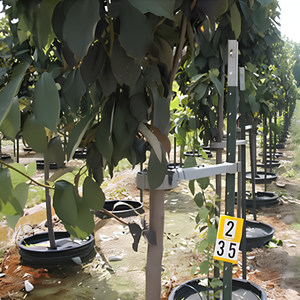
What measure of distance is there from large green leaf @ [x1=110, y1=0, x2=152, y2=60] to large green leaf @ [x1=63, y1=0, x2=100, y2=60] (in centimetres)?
4

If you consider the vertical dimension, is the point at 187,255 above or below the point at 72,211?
below

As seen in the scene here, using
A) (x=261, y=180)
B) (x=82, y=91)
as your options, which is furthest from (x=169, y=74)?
(x=261, y=180)

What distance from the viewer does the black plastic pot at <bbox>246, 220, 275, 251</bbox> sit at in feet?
7.52

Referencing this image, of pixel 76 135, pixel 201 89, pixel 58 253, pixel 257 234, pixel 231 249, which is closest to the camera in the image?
pixel 76 135

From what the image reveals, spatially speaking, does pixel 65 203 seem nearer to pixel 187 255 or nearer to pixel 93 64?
pixel 93 64

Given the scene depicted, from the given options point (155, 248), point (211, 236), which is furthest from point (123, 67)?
point (211, 236)

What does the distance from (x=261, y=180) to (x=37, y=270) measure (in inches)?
135

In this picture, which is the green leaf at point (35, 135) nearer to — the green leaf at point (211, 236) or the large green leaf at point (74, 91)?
the large green leaf at point (74, 91)

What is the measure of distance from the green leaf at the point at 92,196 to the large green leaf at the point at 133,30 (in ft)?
0.67

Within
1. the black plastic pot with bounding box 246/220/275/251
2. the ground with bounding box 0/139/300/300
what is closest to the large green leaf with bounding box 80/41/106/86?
the ground with bounding box 0/139/300/300

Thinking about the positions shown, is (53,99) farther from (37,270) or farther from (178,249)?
(178,249)

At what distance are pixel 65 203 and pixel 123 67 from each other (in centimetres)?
21

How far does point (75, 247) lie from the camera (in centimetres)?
209

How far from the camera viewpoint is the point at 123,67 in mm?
413
